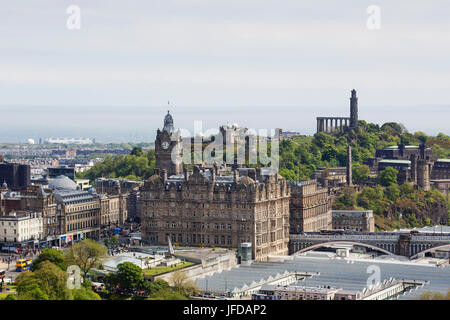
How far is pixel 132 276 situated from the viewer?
3602 inches

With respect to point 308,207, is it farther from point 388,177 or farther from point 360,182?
point 360,182

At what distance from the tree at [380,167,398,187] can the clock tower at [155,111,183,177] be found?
47153 mm

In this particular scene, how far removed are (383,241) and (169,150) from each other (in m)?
30.8

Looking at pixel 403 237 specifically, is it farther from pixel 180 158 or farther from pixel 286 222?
pixel 180 158

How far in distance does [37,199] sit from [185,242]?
19030 millimetres

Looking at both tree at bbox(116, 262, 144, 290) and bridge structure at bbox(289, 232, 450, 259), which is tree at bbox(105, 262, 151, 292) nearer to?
tree at bbox(116, 262, 144, 290)

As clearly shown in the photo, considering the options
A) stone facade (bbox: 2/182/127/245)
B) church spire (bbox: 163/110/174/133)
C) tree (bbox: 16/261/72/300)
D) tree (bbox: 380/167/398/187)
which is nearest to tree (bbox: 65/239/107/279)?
tree (bbox: 16/261/72/300)

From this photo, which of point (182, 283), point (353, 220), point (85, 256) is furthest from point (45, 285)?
point (353, 220)

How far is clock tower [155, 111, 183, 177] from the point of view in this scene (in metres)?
134

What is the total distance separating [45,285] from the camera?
83.9 m

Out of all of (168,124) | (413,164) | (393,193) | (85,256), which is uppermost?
(168,124)

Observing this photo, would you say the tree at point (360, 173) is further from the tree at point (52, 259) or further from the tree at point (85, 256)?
the tree at point (52, 259)

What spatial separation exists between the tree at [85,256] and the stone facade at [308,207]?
34125 mm
